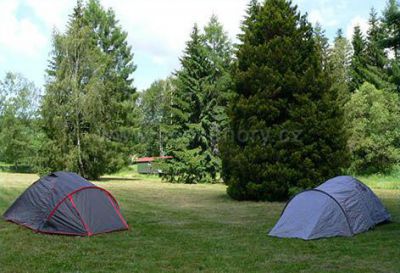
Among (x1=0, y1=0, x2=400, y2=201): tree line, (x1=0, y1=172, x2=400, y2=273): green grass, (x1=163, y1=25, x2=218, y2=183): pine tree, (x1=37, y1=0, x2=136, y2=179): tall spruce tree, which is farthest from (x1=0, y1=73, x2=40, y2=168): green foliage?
(x1=0, y1=172, x2=400, y2=273): green grass

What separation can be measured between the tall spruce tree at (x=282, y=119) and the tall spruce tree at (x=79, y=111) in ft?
46.0

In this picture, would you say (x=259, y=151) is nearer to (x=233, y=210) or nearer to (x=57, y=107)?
(x=233, y=210)

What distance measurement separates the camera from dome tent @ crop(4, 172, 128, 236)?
10117 millimetres

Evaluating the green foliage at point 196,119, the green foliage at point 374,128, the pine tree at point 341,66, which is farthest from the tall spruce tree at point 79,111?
the green foliage at point 374,128

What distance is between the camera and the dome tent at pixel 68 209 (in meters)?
10.1

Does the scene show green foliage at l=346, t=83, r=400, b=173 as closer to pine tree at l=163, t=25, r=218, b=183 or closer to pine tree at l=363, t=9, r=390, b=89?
pine tree at l=363, t=9, r=390, b=89

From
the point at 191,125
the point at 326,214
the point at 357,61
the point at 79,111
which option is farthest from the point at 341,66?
the point at 326,214

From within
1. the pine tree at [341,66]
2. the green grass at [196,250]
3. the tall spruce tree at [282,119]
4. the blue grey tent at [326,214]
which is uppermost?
the pine tree at [341,66]

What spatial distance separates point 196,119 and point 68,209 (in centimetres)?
2107

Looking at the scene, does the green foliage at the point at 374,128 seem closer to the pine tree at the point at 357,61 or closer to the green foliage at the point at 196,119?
the pine tree at the point at 357,61

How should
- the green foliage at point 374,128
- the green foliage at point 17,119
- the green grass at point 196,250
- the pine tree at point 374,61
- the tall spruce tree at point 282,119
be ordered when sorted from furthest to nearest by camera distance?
the green foliage at point 17,119 < the pine tree at point 374,61 < the green foliage at point 374,128 < the tall spruce tree at point 282,119 < the green grass at point 196,250

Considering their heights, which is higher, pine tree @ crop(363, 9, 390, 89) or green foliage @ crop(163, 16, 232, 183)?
pine tree @ crop(363, 9, 390, 89)

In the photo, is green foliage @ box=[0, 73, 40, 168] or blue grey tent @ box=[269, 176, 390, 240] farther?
green foliage @ box=[0, 73, 40, 168]

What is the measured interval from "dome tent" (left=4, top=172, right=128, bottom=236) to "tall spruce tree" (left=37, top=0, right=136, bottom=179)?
1807cm
